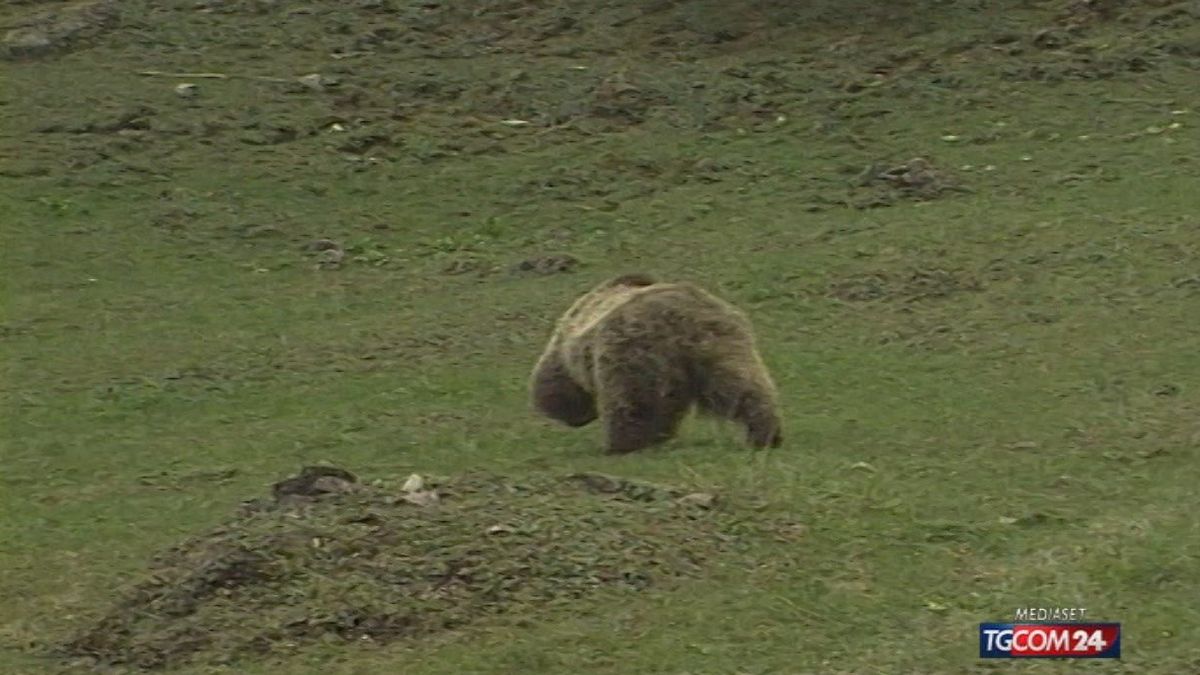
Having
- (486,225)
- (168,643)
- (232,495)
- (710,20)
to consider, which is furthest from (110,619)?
(710,20)

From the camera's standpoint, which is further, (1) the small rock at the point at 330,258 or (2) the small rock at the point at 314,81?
(2) the small rock at the point at 314,81

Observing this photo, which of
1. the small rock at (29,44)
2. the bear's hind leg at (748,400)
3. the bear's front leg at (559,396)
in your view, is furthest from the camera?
the small rock at (29,44)

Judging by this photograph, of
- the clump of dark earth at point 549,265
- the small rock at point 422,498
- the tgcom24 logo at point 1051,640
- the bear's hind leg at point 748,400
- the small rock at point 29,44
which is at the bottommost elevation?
the clump of dark earth at point 549,265

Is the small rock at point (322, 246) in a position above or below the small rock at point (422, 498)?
below

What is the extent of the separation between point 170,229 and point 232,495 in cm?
709

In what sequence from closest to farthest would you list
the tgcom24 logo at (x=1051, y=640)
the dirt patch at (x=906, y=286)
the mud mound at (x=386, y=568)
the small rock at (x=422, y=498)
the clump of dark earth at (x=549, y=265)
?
the tgcom24 logo at (x=1051, y=640) < the mud mound at (x=386, y=568) < the small rock at (x=422, y=498) < the dirt patch at (x=906, y=286) < the clump of dark earth at (x=549, y=265)

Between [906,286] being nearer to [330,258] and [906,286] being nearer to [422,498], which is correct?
[330,258]

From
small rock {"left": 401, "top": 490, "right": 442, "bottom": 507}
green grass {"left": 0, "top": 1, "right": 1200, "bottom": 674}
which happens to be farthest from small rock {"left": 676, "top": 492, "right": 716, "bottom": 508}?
small rock {"left": 401, "top": 490, "right": 442, "bottom": 507}

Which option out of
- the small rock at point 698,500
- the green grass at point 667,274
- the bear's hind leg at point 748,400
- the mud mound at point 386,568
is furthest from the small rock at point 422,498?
the bear's hind leg at point 748,400

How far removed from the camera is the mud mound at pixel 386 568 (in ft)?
20.7

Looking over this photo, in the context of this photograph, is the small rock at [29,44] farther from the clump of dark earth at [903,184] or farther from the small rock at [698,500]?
the small rock at [698,500]

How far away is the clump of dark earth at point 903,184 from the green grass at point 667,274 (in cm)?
22

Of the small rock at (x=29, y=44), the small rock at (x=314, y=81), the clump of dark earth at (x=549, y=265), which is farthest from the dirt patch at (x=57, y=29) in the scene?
the clump of dark earth at (x=549, y=265)

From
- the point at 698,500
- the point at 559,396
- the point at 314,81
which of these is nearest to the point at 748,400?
the point at 559,396
